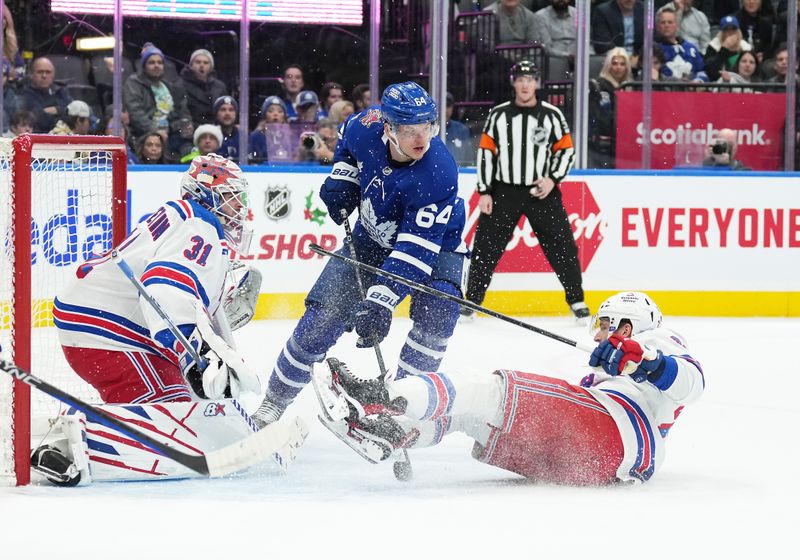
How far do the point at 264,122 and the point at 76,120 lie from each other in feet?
3.11

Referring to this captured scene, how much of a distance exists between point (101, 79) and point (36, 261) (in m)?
2.88

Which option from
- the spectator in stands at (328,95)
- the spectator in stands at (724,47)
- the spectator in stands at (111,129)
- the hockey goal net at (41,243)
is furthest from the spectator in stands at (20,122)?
the spectator in stands at (724,47)

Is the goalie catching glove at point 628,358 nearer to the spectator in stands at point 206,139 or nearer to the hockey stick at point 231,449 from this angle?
the hockey stick at point 231,449

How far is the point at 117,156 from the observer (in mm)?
3598

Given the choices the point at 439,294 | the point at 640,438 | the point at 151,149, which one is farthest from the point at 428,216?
the point at 151,149

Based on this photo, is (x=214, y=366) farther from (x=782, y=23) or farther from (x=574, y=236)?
(x=782, y=23)

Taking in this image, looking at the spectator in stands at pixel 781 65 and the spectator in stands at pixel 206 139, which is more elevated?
the spectator in stands at pixel 781 65

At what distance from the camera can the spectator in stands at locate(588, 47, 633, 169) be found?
7.05m

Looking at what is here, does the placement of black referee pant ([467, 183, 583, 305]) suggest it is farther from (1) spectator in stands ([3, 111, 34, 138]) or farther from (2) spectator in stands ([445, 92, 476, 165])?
(1) spectator in stands ([3, 111, 34, 138])

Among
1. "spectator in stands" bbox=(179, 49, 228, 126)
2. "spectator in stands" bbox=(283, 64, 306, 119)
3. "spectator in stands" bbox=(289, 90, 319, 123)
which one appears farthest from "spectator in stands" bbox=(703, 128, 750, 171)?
"spectator in stands" bbox=(179, 49, 228, 126)

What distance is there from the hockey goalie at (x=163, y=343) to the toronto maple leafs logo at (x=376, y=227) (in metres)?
0.47

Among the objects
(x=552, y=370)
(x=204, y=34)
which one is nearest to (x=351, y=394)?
(x=552, y=370)

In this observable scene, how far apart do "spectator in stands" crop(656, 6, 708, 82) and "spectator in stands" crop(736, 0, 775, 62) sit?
0.30 metres

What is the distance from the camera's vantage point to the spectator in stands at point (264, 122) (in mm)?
6734
